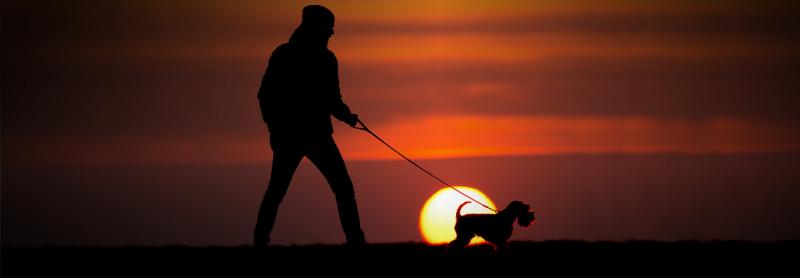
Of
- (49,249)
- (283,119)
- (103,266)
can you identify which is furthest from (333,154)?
(49,249)

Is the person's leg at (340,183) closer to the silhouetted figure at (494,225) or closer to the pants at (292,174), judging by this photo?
the pants at (292,174)

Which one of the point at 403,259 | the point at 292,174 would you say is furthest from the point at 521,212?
the point at 292,174

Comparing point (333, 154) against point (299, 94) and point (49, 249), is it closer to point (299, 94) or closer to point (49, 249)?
point (299, 94)

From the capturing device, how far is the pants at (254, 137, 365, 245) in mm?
10062

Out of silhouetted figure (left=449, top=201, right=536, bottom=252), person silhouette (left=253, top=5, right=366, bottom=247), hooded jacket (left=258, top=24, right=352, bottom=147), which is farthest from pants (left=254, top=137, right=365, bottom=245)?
silhouetted figure (left=449, top=201, right=536, bottom=252)

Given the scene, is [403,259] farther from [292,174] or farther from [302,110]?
[302,110]

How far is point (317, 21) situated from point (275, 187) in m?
1.53

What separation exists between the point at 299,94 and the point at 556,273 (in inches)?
117

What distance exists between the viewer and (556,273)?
28.4 feet

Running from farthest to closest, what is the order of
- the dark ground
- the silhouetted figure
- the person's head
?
the silhouetted figure
the person's head
the dark ground

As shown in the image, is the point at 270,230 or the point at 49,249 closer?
the point at 270,230

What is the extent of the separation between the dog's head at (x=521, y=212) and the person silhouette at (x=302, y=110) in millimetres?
1568

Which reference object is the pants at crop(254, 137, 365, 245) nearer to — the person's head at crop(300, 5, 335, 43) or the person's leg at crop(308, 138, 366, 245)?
the person's leg at crop(308, 138, 366, 245)

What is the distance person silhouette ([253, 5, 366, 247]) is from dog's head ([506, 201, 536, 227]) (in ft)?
5.14
